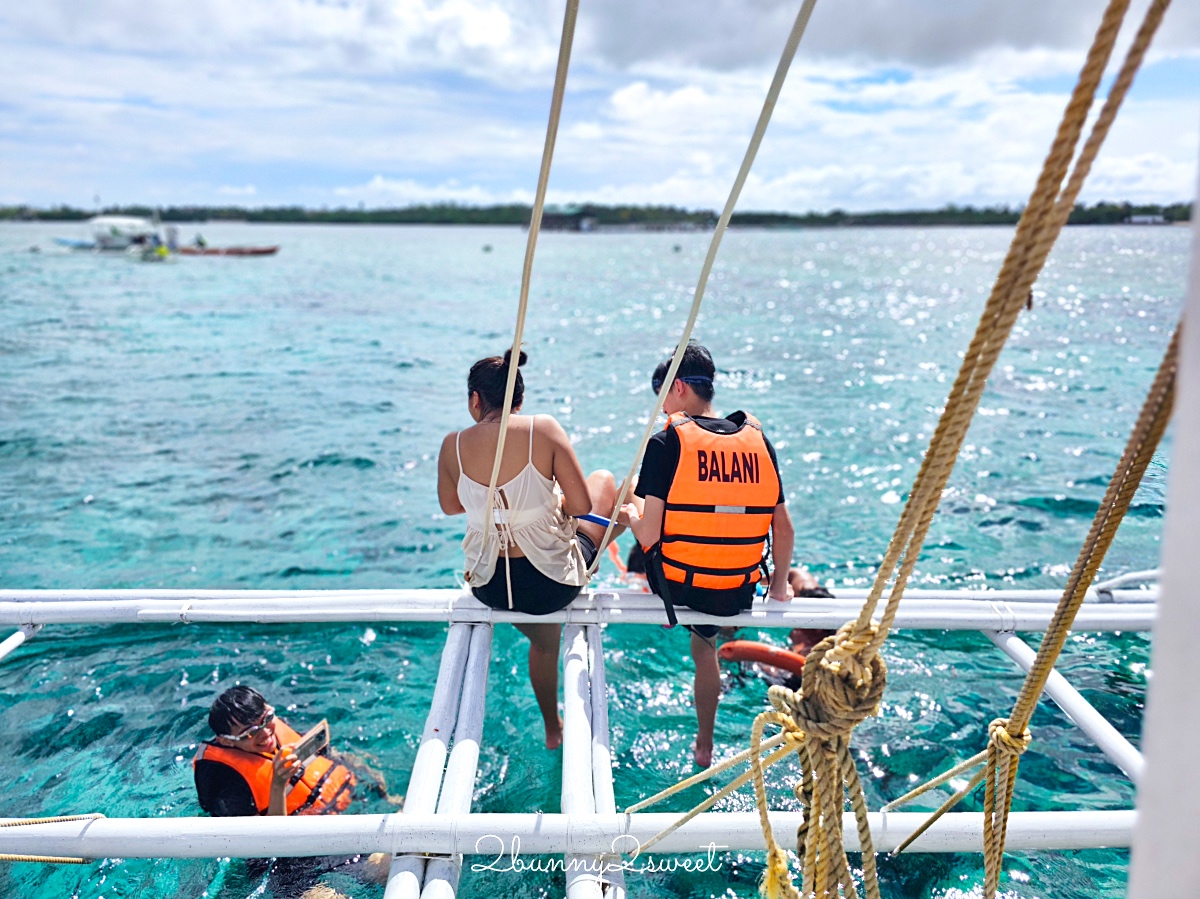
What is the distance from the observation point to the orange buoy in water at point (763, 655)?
486 centimetres

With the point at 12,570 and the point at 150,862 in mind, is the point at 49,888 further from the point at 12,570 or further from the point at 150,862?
the point at 12,570

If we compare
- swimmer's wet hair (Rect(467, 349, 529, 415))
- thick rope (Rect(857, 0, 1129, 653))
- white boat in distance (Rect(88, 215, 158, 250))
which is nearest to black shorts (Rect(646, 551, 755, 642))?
swimmer's wet hair (Rect(467, 349, 529, 415))

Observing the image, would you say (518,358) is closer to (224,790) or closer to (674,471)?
(674,471)

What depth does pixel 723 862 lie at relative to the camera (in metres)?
3.69

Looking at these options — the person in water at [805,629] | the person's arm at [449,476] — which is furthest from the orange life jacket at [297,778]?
the person in water at [805,629]

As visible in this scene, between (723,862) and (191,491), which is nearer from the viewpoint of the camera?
(723,862)

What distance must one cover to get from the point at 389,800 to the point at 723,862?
1.74m

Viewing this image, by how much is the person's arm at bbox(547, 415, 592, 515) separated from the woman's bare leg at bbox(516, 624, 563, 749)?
0.65 m

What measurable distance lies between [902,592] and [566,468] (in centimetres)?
235

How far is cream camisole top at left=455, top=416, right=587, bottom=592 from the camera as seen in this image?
12.6ft

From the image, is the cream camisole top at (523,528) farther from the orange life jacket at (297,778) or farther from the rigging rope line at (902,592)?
the rigging rope line at (902,592)

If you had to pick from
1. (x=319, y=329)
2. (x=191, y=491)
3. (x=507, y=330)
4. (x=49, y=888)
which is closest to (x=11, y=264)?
(x=319, y=329)

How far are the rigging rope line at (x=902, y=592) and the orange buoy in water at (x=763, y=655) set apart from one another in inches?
107

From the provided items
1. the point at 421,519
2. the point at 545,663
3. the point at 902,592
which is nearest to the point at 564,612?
the point at 545,663
